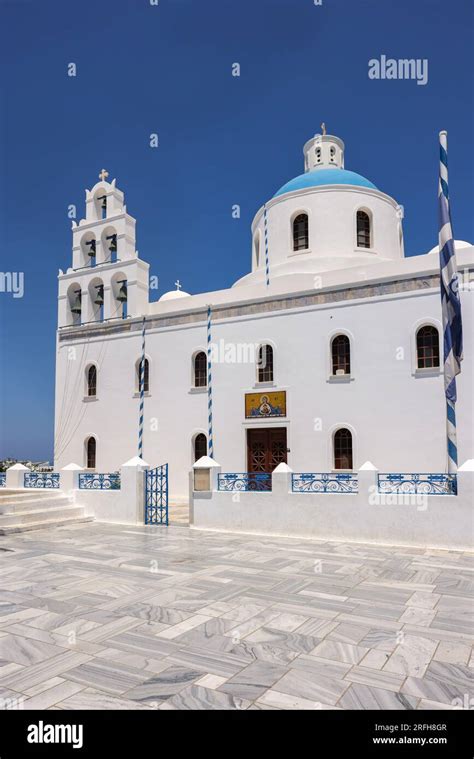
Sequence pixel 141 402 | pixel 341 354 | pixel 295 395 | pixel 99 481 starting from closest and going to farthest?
pixel 99 481 < pixel 341 354 < pixel 295 395 < pixel 141 402

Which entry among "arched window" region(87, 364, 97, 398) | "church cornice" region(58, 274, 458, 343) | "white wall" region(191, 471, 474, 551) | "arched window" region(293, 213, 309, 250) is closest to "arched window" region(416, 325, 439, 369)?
"church cornice" region(58, 274, 458, 343)

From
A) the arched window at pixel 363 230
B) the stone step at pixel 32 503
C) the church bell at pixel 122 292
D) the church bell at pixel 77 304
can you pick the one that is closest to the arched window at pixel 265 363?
the arched window at pixel 363 230

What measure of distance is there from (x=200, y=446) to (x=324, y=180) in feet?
33.7

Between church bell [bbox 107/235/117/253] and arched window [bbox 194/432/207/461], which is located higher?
church bell [bbox 107/235/117/253]

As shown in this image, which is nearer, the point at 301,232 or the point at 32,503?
the point at 32,503

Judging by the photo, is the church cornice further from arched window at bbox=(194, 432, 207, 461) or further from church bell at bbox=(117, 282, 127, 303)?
arched window at bbox=(194, 432, 207, 461)

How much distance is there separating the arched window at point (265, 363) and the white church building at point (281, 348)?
0.15 ft

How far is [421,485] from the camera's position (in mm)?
9211

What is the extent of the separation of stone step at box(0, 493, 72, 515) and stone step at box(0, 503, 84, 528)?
0.33 ft

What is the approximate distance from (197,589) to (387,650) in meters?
2.55

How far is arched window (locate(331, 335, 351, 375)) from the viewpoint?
584 inches

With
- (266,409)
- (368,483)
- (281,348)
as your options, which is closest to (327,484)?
(368,483)

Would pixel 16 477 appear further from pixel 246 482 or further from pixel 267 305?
pixel 267 305
